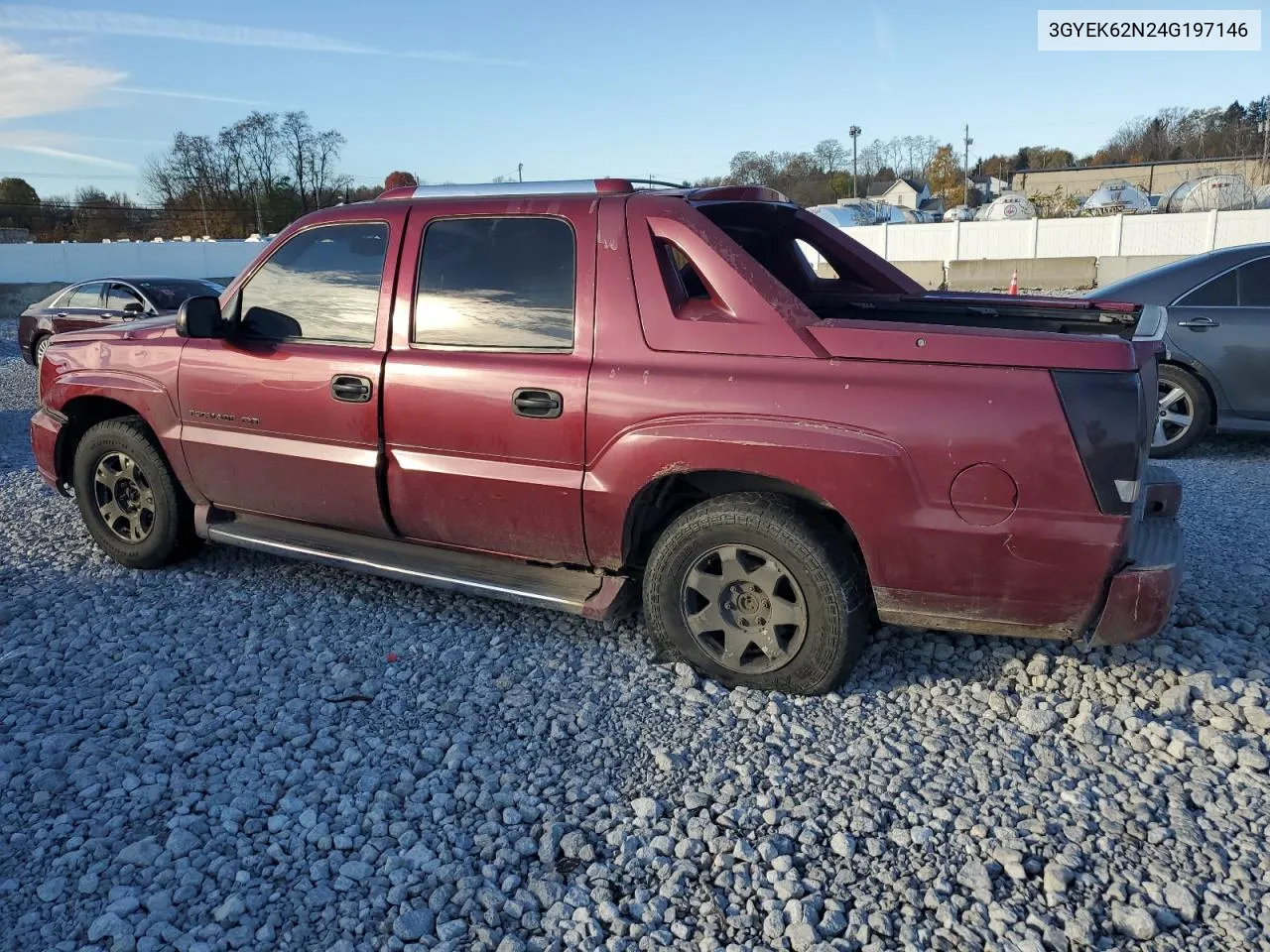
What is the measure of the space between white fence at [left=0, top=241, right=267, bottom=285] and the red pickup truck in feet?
88.7

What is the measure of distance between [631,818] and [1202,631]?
2.55m

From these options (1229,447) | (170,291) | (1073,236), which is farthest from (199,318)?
(1073,236)

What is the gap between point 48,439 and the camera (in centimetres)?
525

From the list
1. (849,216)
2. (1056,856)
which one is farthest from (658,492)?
(849,216)

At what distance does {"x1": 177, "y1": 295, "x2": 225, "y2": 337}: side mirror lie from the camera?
4410 millimetres

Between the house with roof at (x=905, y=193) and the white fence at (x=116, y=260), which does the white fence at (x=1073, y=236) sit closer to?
the white fence at (x=116, y=260)

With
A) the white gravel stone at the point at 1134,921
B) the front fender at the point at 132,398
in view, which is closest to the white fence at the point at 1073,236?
the front fender at the point at 132,398

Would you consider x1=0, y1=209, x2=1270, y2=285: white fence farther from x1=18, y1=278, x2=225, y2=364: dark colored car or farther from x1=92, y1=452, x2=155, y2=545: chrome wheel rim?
x1=92, y1=452, x2=155, y2=545: chrome wheel rim

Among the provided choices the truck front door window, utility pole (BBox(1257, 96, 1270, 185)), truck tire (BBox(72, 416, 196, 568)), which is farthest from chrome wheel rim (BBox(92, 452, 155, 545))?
utility pole (BBox(1257, 96, 1270, 185))

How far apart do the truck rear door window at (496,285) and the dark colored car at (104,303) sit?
1011cm

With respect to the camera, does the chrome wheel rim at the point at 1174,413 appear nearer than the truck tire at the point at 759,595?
No

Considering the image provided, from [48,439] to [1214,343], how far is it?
7.77m

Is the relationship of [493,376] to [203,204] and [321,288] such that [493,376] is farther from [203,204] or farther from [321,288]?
[203,204]

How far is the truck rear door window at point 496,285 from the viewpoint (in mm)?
3850
